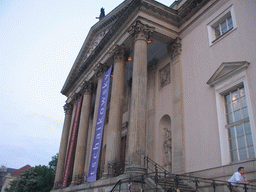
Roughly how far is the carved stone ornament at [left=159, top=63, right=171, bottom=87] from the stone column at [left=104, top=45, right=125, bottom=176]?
9.39 ft

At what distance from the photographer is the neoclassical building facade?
1055 cm

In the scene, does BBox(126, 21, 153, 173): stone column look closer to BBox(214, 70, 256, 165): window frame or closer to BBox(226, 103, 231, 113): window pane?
BBox(214, 70, 256, 165): window frame

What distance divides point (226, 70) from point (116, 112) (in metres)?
6.50

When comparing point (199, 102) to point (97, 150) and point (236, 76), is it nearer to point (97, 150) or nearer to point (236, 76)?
point (236, 76)

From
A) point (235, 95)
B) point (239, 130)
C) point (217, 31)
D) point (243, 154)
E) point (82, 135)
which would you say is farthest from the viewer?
point (82, 135)

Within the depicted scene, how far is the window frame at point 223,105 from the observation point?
396 inches

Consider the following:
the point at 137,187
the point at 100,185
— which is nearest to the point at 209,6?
the point at 137,187

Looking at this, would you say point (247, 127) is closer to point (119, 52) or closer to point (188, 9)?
point (188, 9)

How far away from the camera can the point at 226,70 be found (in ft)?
37.4

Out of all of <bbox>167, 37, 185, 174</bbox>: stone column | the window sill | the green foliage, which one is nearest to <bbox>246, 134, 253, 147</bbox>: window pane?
<bbox>167, 37, 185, 174</bbox>: stone column

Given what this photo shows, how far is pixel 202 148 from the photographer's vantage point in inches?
461

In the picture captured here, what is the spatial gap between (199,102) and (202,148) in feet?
7.84

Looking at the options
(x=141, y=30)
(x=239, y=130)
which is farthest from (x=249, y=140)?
(x=141, y=30)

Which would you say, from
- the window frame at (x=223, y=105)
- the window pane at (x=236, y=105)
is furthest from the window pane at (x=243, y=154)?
the window pane at (x=236, y=105)
